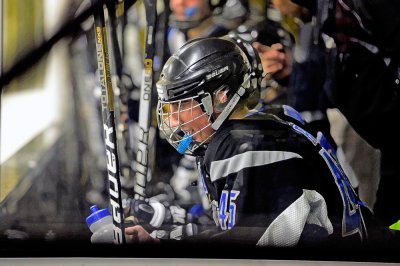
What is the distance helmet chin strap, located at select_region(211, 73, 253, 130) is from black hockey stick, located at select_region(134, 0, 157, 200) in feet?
0.73

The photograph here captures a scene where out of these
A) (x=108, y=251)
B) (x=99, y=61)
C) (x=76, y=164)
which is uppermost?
(x=99, y=61)

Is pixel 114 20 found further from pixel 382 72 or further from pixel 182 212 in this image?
pixel 382 72

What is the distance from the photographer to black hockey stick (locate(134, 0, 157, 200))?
190 centimetres

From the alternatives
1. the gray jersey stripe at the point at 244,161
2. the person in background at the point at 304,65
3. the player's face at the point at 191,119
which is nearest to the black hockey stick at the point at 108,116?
the player's face at the point at 191,119

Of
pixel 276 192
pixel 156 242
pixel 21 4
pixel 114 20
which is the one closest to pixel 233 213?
pixel 276 192

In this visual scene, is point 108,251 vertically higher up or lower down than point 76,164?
lower down

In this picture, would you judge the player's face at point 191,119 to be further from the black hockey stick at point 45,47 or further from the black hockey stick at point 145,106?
the black hockey stick at point 45,47

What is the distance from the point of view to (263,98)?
6.23ft

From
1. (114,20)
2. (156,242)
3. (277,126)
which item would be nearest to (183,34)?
(114,20)

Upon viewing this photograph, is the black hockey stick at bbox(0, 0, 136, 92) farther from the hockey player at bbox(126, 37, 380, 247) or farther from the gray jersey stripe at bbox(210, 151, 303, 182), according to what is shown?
the gray jersey stripe at bbox(210, 151, 303, 182)

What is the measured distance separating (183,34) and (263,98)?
33cm

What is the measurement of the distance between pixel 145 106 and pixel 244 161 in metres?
0.37

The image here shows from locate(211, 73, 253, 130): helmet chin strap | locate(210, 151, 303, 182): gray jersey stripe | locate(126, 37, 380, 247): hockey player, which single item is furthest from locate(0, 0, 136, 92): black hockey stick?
locate(210, 151, 303, 182): gray jersey stripe

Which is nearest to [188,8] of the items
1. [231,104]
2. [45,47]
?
[231,104]
